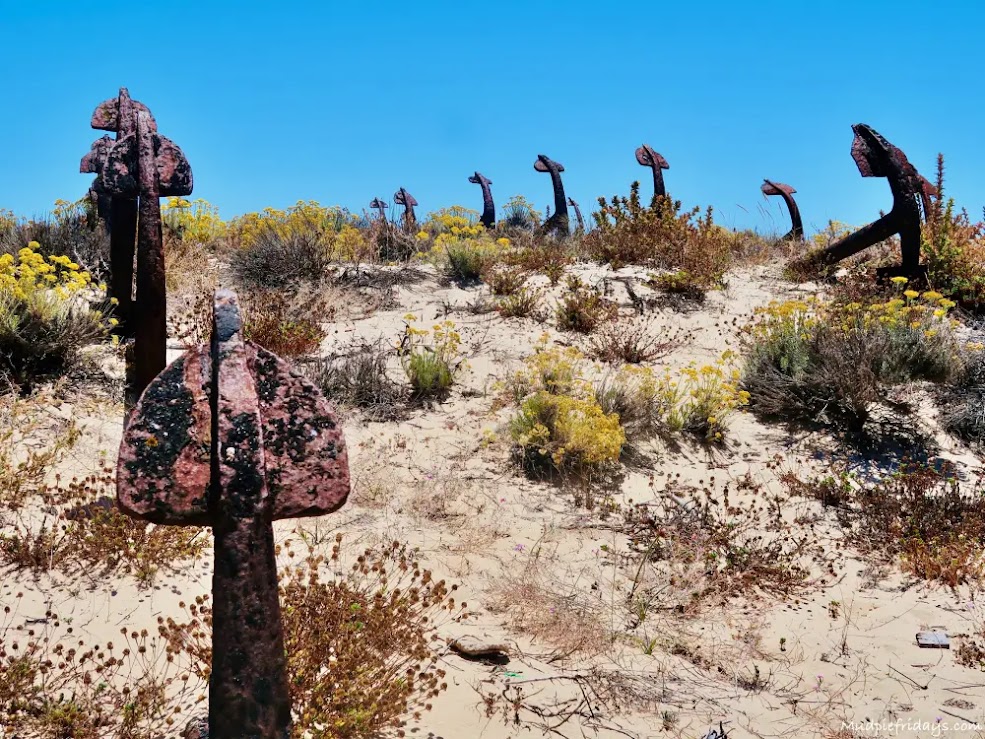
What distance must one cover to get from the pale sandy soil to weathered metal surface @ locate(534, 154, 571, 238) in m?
8.74

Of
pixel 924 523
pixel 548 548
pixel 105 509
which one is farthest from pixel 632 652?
pixel 105 509

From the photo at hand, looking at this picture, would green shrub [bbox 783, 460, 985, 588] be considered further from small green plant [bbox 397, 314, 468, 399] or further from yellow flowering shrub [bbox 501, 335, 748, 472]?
small green plant [bbox 397, 314, 468, 399]

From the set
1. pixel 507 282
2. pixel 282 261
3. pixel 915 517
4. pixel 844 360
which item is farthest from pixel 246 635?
pixel 282 261

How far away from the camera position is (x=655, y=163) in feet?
43.4

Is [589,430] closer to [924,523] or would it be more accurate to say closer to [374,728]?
[924,523]

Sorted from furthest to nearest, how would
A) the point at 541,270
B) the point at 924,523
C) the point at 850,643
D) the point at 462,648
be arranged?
1. the point at 541,270
2. the point at 924,523
3. the point at 850,643
4. the point at 462,648

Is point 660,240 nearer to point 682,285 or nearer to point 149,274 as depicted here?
point 682,285

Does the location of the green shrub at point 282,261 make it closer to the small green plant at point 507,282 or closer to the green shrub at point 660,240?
the small green plant at point 507,282

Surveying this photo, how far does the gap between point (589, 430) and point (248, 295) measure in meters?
4.67

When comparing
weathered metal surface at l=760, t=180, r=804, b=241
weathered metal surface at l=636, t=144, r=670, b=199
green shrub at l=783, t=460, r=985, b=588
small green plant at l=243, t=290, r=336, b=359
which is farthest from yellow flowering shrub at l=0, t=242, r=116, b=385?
weathered metal surface at l=760, t=180, r=804, b=241

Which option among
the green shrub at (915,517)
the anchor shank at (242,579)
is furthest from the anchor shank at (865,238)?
the anchor shank at (242,579)

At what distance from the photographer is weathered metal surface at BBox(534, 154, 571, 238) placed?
48.3 ft

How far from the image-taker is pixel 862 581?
467 centimetres

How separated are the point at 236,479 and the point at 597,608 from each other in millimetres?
2719
